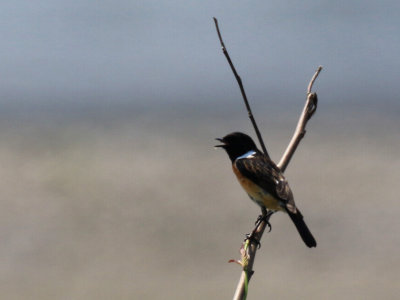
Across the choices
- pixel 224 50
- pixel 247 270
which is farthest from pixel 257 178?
pixel 247 270

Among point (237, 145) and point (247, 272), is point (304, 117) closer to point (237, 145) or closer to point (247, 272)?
point (247, 272)

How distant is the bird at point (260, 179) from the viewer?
219 centimetres

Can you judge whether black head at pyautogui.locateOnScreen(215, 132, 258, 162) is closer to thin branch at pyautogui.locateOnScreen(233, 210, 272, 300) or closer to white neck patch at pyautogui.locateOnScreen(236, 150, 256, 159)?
white neck patch at pyautogui.locateOnScreen(236, 150, 256, 159)

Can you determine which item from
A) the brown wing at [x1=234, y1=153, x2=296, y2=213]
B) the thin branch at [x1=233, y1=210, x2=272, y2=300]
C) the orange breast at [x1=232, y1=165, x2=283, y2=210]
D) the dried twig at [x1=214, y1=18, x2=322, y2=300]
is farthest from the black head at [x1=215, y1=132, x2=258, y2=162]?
the thin branch at [x1=233, y1=210, x2=272, y2=300]

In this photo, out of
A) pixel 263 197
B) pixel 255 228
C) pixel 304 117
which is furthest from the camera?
pixel 263 197

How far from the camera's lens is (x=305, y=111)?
168 centimetres

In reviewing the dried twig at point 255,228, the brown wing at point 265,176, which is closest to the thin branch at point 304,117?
the dried twig at point 255,228

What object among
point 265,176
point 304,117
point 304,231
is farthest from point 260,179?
point 304,117

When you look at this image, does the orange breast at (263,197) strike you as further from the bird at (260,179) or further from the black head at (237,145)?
the black head at (237,145)

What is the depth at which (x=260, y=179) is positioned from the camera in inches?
95.1

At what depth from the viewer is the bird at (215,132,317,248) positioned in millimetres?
2188

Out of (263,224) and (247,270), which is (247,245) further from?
(263,224)

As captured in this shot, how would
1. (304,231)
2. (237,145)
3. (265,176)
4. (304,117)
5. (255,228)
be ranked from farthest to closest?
1. (237,145)
2. (265,176)
3. (304,231)
4. (304,117)
5. (255,228)

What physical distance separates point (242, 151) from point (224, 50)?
49.7 inches
